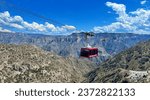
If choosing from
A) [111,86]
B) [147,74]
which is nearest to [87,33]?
[111,86]

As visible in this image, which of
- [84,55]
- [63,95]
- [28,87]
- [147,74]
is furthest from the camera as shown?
[147,74]

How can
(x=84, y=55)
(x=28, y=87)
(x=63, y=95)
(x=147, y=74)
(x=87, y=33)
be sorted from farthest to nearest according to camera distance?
1. (x=147, y=74)
2. (x=84, y=55)
3. (x=87, y=33)
4. (x=28, y=87)
5. (x=63, y=95)

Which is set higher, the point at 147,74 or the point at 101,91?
the point at 101,91

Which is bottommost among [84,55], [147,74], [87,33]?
[147,74]

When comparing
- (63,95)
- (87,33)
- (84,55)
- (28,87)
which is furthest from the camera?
(84,55)

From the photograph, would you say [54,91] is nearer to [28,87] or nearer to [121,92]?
[28,87]

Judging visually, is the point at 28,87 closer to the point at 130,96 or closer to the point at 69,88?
the point at 69,88

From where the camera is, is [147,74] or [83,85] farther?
[147,74]

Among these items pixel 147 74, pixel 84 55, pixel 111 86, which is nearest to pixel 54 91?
pixel 111 86

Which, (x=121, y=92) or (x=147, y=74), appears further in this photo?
(x=147, y=74)
